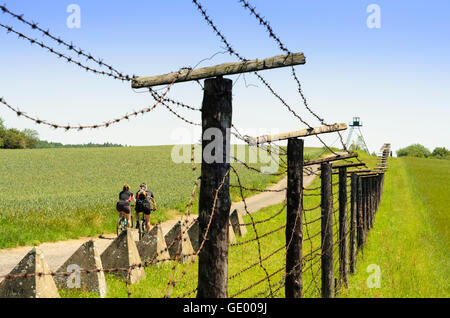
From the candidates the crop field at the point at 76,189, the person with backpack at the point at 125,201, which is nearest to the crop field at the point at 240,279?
the crop field at the point at 76,189

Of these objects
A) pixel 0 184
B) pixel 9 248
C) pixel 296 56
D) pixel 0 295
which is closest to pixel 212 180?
pixel 296 56

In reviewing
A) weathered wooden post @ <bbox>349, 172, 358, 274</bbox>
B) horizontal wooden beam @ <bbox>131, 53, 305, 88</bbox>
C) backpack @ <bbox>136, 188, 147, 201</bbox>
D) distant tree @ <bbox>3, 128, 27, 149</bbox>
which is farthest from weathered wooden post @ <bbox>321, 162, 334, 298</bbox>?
distant tree @ <bbox>3, 128, 27, 149</bbox>

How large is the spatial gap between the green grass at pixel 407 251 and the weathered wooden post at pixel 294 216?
2979mm

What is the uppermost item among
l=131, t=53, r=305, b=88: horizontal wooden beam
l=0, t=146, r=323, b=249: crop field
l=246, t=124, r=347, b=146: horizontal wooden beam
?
l=131, t=53, r=305, b=88: horizontal wooden beam

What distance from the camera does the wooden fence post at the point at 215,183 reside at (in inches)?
129

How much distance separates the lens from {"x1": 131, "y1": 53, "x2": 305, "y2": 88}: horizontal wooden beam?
3.36m

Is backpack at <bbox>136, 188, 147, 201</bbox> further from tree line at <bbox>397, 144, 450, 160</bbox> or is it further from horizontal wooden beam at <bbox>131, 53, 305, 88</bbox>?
tree line at <bbox>397, 144, 450, 160</bbox>

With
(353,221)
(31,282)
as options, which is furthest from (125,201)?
(31,282)

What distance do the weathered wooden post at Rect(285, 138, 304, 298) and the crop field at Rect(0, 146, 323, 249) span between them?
96.9 inches

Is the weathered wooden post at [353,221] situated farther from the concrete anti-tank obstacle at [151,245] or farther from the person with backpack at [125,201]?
the person with backpack at [125,201]

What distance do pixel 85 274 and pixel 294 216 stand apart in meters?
3.85
